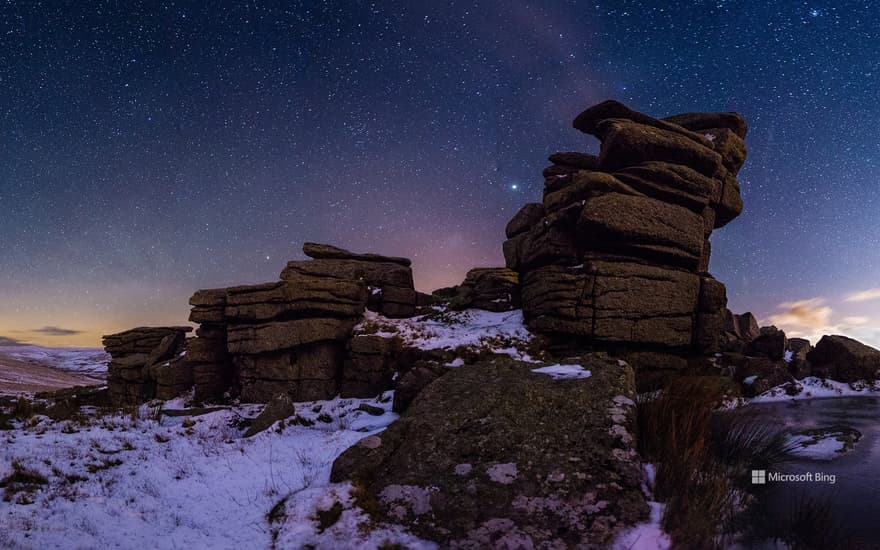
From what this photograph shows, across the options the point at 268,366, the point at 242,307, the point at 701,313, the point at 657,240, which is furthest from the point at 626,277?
the point at 242,307

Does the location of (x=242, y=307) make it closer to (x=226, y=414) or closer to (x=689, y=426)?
(x=226, y=414)

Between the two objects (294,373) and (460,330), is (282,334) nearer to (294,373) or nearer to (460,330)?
(294,373)

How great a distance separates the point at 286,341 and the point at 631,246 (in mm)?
17288

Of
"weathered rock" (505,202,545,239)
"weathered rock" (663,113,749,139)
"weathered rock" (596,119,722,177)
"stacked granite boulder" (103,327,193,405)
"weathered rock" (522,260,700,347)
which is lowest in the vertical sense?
"stacked granite boulder" (103,327,193,405)

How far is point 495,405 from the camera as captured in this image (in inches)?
303

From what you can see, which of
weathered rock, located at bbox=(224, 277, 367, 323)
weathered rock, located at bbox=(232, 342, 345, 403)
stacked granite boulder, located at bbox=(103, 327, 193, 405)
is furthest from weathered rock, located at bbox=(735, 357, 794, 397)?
stacked granite boulder, located at bbox=(103, 327, 193, 405)

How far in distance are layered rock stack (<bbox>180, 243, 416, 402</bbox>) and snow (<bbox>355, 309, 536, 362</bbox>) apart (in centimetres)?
122

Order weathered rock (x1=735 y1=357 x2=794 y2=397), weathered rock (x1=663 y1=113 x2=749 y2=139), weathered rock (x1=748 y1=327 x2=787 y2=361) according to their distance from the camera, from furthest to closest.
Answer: weathered rock (x1=663 y1=113 x2=749 y2=139), weathered rock (x1=748 y1=327 x2=787 y2=361), weathered rock (x1=735 y1=357 x2=794 y2=397)

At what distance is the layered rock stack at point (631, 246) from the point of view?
1833 centimetres

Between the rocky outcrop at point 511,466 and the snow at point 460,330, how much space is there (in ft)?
29.2

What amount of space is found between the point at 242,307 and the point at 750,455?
2021cm

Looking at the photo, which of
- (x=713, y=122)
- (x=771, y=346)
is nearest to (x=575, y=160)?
(x=713, y=122)

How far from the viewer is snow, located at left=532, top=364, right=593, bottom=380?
8593mm

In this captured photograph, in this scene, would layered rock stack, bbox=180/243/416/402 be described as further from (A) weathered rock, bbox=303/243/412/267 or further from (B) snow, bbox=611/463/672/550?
(B) snow, bbox=611/463/672/550
